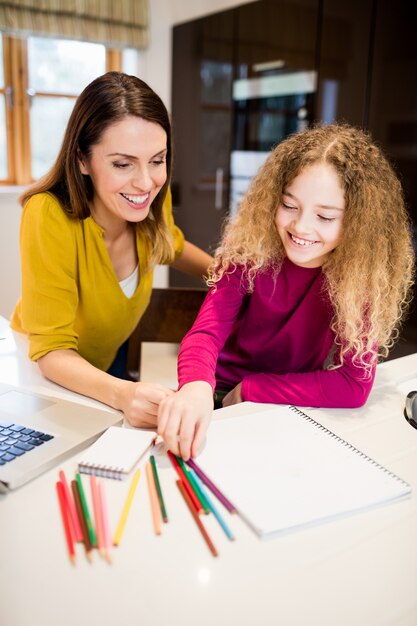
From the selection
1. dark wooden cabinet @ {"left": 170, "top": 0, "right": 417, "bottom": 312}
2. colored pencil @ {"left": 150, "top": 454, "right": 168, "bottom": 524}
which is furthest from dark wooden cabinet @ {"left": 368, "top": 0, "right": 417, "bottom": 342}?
colored pencil @ {"left": 150, "top": 454, "right": 168, "bottom": 524}

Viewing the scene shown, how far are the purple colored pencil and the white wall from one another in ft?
9.59

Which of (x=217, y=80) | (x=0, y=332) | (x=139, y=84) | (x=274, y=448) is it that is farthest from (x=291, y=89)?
(x=274, y=448)

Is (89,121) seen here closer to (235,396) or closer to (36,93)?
(235,396)

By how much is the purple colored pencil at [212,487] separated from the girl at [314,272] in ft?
0.43

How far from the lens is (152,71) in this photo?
143 inches

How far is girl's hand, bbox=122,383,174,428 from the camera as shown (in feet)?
2.89

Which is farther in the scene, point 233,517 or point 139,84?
point 139,84

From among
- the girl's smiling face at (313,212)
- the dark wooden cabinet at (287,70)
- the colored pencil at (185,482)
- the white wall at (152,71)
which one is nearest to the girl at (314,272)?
the girl's smiling face at (313,212)

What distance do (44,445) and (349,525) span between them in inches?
16.5

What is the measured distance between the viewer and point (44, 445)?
806 mm

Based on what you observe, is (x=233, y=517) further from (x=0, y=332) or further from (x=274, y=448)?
(x=0, y=332)

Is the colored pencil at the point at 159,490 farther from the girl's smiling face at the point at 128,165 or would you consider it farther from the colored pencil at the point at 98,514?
the girl's smiling face at the point at 128,165

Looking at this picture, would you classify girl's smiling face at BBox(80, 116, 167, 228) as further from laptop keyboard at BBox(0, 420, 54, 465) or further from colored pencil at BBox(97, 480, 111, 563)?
colored pencil at BBox(97, 480, 111, 563)

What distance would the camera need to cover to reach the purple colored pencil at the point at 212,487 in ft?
2.24
